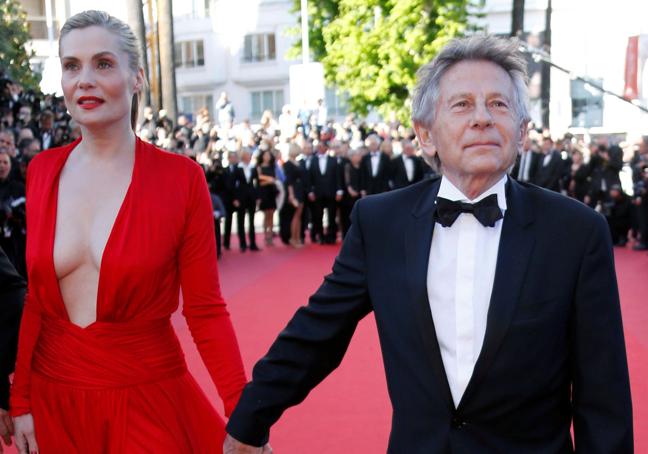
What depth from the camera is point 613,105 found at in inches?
1565

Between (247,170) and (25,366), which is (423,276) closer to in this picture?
(25,366)

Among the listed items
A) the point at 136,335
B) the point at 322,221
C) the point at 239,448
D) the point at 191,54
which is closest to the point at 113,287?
the point at 136,335

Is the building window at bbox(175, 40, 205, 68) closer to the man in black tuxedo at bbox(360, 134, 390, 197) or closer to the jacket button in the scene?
the man in black tuxedo at bbox(360, 134, 390, 197)

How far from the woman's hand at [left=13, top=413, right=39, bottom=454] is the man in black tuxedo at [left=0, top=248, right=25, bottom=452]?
113 mm

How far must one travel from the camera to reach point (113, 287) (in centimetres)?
277

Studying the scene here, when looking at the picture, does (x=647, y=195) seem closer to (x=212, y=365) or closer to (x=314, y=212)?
(x=314, y=212)

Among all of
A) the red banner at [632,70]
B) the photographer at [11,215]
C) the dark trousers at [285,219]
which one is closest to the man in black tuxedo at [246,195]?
the dark trousers at [285,219]

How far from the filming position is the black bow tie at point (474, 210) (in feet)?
7.60

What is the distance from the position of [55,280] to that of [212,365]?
0.51 metres

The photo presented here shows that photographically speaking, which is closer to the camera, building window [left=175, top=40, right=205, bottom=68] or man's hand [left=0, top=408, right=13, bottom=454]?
man's hand [left=0, top=408, right=13, bottom=454]

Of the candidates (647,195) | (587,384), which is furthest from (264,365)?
(647,195)

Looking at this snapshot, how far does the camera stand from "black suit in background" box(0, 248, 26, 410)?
9.84 ft

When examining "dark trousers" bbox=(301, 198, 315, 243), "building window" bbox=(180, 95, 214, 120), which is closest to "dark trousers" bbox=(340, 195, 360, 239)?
"dark trousers" bbox=(301, 198, 315, 243)

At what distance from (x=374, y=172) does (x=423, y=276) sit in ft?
45.8
